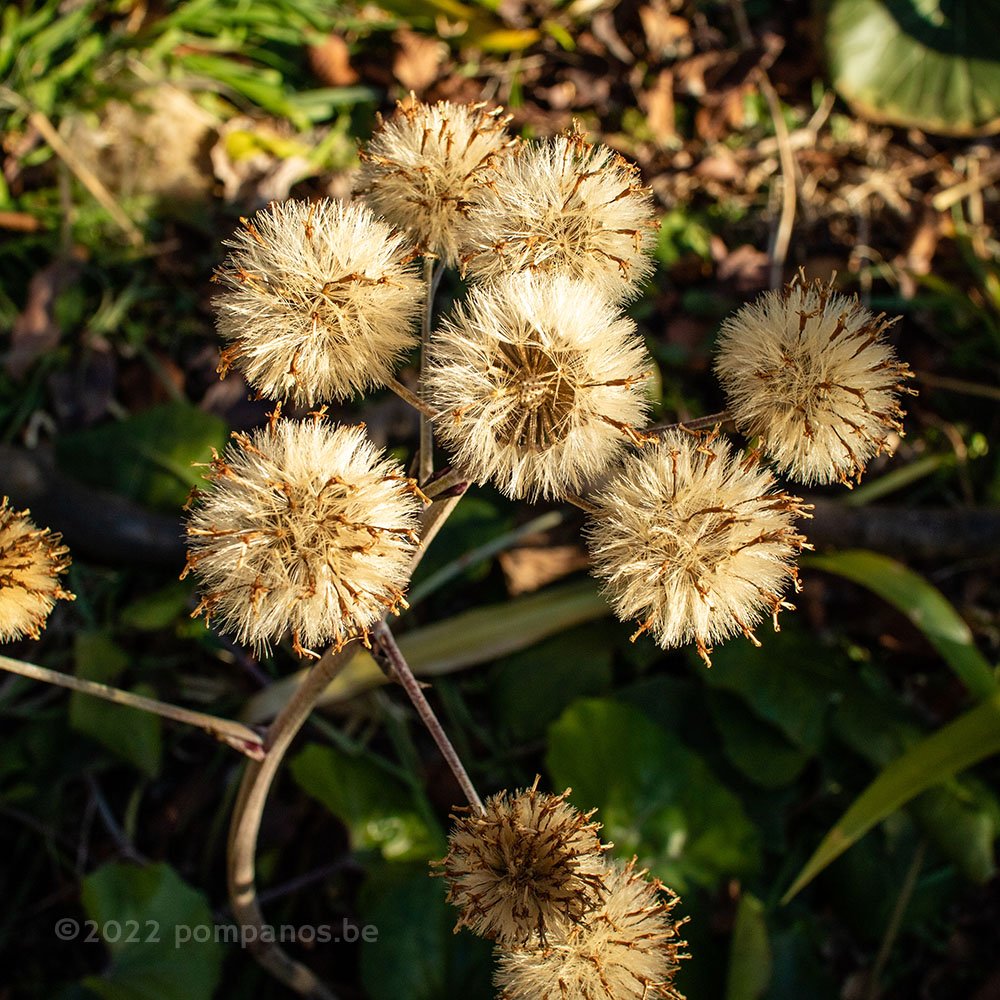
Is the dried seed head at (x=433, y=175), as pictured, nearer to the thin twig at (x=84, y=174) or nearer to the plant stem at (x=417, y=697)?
the plant stem at (x=417, y=697)

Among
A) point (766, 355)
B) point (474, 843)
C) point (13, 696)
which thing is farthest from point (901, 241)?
point (13, 696)

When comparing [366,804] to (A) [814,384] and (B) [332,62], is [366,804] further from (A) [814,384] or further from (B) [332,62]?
(B) [332,62]

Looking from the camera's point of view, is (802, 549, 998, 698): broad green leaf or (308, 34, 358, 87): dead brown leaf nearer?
(802, 549, 998, 698): broad green leaf

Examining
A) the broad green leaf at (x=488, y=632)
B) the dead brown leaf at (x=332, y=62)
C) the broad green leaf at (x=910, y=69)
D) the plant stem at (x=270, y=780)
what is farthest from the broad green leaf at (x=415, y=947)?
the broad green leaf at (x=910, y=69)

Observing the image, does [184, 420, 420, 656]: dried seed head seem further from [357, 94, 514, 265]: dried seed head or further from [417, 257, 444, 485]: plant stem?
[357, 94, 514, 265]: dried seed head

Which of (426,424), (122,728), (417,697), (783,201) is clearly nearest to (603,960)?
(417,697)

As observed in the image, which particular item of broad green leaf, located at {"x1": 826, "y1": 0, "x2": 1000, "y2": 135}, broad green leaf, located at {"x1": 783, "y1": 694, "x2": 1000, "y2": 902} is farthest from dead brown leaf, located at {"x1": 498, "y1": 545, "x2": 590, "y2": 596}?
broad green leaf, located at {"x1": 826, "y1": 0, "x2": 1000, "y2": 135}

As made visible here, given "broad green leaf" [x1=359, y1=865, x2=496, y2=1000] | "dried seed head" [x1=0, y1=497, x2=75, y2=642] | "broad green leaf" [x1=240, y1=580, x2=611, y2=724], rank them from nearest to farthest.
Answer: "dried seed head" [x1=0, y1=497, x2=75, y2=642] < "broad green leaf" [x1=359, y1=865, x2=496, y2=1000] < "broad green leaf" [x1=240, y1=580, x2=611, y2=724]
